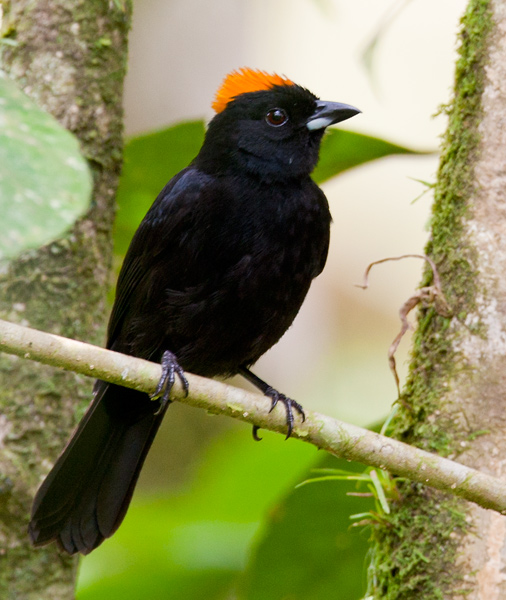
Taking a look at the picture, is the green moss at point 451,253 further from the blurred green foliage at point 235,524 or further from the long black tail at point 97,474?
the long black tail at point 97,474

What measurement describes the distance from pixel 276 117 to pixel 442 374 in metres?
1.17

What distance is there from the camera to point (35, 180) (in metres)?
0.82

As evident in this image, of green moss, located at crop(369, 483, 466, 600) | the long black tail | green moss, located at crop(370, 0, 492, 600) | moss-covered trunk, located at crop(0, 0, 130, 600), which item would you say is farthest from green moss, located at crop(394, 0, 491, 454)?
moss-covered trunk, located at crop(0, 0, 130, 600)

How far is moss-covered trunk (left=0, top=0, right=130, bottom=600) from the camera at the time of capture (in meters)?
2.65

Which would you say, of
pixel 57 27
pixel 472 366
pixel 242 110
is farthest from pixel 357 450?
pixel 57 27

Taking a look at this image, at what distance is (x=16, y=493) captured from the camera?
2635mm

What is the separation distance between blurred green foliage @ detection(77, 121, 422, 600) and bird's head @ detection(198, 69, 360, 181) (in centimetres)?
13

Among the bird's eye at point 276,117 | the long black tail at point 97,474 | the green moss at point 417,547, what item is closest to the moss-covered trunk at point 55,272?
the long black tail at point 97,474

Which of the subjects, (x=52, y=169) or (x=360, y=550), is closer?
(x=52, y=169)

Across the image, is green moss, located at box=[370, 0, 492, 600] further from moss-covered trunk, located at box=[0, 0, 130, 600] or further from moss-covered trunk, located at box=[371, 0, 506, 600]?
moss-covered trunk, located at box=[0, 0, 130, 600]

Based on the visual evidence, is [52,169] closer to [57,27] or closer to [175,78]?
[57,27]

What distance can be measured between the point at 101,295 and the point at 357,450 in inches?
51.4

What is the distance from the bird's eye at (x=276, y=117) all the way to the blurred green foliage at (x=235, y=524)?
22 cm

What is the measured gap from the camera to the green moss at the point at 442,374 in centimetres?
237
